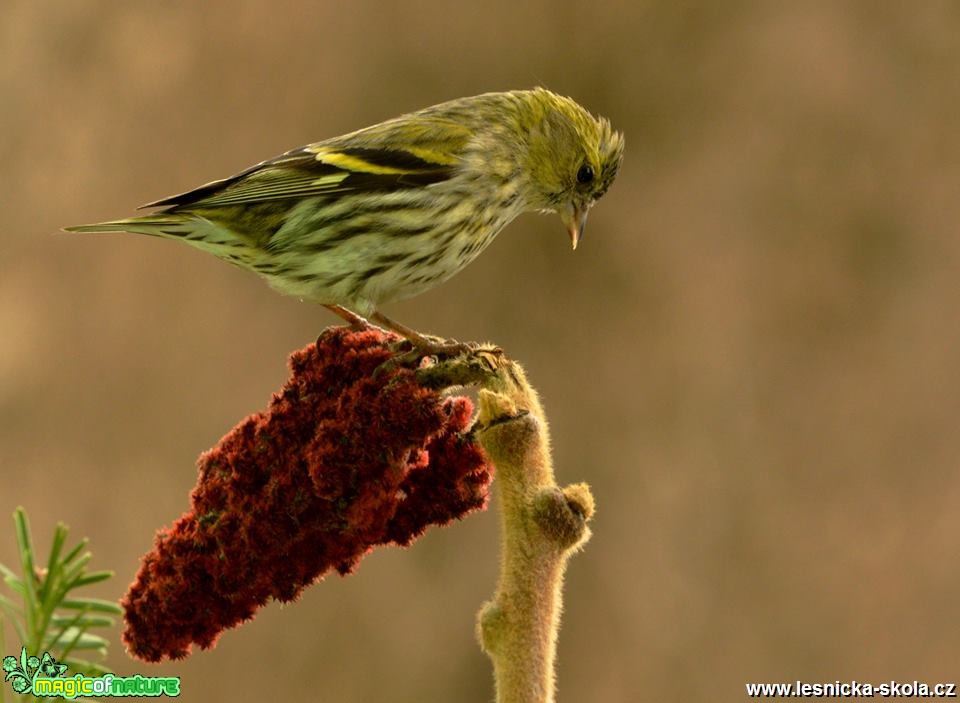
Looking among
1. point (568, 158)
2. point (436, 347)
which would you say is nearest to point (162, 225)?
point (568, 158)

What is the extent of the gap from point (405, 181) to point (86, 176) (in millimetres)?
2570

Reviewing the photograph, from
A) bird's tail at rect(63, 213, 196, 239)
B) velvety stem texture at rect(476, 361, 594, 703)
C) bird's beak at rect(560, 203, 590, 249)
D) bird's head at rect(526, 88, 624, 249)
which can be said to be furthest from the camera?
bird's beak at rect(560, 203, 590, 249)

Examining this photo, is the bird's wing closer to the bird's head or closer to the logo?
the bird's head

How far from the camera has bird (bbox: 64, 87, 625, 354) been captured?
3.83 m

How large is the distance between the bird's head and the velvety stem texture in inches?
89.2

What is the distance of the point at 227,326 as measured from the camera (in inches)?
235

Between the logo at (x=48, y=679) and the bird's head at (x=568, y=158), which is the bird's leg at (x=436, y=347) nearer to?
the logo at (x=48, y=679)

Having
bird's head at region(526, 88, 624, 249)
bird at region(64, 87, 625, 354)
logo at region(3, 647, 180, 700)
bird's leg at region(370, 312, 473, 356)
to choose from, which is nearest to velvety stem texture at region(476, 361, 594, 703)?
bird's leg at region(370, 312, 473, 356)

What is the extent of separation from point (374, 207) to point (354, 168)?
159mm

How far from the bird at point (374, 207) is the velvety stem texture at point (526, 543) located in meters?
1.36

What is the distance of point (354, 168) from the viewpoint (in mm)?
4031

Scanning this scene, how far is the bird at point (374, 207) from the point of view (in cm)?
383

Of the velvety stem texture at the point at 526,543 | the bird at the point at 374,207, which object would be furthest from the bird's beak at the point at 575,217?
the velvety stem texture at the point at 526,543

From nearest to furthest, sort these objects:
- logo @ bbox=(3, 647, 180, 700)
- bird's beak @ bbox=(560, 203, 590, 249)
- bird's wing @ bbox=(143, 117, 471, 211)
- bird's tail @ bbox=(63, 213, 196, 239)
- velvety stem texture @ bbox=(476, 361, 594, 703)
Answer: logo @ bbox=(3, 647, 180, 700)
velvety stem texture @ bbox=(476, 361, 594, 703)
bird's tail @ bbox=(63, 213, 196, 239)
bird's wing @ bbox=(143, 117, 471, 211)
bird's beak @ bbox=(560, 203, 590, 249)
